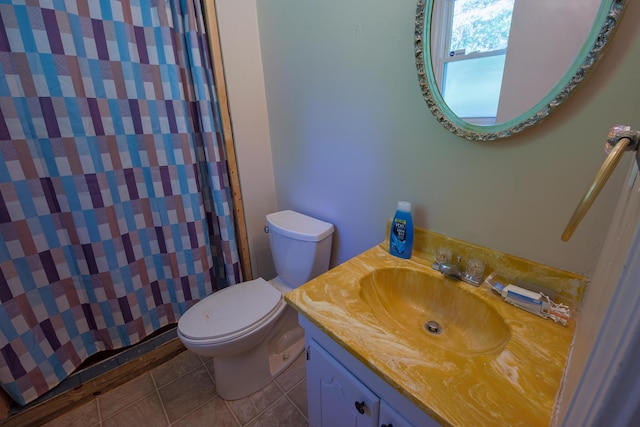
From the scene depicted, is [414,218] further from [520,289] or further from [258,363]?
[258,363]

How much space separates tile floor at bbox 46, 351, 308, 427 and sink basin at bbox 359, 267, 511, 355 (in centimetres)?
79

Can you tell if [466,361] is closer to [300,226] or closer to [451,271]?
[451,271]

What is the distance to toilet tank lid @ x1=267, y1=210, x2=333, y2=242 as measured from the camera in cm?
130

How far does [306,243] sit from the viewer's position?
4.32 feet

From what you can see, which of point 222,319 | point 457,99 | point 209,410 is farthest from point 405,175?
point 209,410

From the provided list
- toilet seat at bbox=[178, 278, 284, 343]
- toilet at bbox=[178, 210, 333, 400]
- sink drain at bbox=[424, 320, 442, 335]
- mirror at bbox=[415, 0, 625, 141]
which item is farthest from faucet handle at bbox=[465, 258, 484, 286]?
toilet seat at bbox=[178, 278, 284, 343]

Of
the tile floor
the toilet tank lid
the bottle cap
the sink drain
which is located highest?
the bottle cap

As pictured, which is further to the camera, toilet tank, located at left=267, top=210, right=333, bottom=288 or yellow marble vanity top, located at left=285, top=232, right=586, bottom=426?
toilet tank, located at left=267, top=210, right=333, bottom=288

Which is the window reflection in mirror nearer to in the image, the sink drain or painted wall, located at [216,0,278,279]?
the sink drain

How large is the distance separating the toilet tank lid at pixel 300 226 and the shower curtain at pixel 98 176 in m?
0.34

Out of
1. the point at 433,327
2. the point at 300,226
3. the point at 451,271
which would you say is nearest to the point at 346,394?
the point at 433,327

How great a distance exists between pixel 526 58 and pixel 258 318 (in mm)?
1314

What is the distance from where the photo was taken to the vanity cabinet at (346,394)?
2.08ft

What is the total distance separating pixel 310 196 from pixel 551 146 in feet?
3.31
